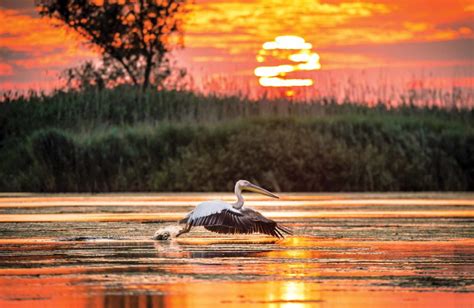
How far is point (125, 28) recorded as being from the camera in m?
43.6

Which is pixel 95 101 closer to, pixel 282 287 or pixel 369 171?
pixel 369 171

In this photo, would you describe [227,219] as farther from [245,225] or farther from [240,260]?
[240,260]

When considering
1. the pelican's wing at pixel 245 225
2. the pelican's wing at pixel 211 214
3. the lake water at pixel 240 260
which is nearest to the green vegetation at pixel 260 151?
the lake water at pixel 240 260

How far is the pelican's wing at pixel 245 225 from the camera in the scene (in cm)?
1548

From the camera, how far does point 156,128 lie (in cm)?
3238

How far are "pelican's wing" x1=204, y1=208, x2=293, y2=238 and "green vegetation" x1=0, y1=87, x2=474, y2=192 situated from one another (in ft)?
45.5

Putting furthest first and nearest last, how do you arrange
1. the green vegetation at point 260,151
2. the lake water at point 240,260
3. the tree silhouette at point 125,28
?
the tree silhouette at point 125,28 < the green vegetation at point 260,151 < the lake water at point 240,260

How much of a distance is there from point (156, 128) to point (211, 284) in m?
21.4

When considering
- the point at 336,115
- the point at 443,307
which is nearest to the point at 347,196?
the point at 336,115

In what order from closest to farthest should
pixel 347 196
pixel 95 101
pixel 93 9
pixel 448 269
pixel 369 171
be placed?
pixel 448 269
pixel 347 196
pixel 369 171
pixel 95 101
pixel 93 9

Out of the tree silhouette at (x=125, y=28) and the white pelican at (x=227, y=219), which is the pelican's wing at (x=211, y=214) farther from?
the tree silhouette at (x=125, y=28)

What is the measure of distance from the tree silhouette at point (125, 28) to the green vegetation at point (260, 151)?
9508 millimetres

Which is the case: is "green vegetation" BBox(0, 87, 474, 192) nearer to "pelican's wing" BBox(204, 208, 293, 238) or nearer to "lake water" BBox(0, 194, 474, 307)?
"lake water" BBox(0, 194, 474, 307)

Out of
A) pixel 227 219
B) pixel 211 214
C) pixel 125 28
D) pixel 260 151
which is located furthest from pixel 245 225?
pixel 125 28
